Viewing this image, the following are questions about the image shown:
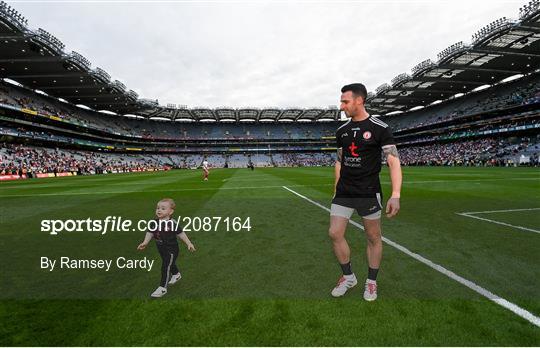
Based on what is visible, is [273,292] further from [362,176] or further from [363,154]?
[363,154]

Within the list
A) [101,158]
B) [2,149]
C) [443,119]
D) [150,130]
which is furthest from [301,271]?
[150,130]

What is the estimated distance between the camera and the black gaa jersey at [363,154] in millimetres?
3307

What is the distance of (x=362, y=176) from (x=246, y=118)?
313 feet

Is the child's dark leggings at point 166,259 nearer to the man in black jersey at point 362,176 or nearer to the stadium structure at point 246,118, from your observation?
the man in black jersey at point 362,176

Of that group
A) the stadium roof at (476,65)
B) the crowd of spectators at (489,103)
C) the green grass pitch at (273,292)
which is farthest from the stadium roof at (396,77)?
the green grass pitch at (273,292)

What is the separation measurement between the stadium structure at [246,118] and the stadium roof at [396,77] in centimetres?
18

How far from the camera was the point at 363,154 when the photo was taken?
336cm

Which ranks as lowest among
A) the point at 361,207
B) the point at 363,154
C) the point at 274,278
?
the point at 274,278

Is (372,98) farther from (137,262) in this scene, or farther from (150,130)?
(137,262)

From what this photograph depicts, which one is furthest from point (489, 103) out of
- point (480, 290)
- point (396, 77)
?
point (480, 290)

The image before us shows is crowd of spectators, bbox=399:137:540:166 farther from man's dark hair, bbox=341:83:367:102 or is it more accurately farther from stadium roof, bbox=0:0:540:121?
man's dark hair, bbox=341:83:367:102

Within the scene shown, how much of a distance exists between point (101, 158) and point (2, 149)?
76.3 feet

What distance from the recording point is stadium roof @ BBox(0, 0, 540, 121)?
35.2 meters

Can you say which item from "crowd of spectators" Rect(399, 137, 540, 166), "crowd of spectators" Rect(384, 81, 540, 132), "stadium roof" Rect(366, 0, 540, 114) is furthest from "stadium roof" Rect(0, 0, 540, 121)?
"crowd of spectators" Rect(399, 137, 540, 166)
